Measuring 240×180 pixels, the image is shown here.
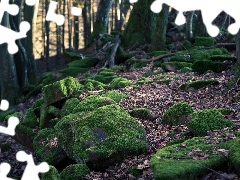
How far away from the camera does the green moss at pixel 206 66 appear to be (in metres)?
8.41

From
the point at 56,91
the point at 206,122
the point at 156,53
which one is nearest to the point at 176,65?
the point at 156,53

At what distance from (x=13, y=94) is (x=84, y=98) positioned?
242 inches

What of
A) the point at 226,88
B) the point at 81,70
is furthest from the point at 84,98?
the point at 81,70

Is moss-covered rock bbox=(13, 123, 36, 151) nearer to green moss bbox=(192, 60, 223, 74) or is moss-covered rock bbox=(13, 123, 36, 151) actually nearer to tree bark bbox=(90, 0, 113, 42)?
green moss bbox=(192, 60, 223, 74)

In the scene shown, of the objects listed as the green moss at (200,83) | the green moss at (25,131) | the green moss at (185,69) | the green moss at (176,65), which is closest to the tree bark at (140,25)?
the green moss at (176,65)

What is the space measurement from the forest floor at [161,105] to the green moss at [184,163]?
0.36 feet

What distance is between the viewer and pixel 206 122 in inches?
203

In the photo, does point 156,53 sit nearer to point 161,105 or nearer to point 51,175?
point 161,105

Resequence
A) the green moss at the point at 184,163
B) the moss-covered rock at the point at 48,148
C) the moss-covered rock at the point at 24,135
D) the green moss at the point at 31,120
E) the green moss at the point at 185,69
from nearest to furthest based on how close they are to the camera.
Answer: the green moss at the point at 184,163
the moss-covered rock at the point at 48,148
the moss-covered rock at the point at 24,135
the green moss at the point at 31,120
the green moss at the point at 185,69

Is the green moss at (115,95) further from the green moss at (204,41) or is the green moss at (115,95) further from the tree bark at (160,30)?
the green moss at (204,41)

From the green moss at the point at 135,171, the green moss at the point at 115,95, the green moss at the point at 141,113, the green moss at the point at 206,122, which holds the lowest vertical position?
the green moss at the point at 135,171

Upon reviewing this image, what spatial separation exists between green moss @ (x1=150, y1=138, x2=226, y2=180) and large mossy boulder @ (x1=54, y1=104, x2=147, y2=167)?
0.87 meters

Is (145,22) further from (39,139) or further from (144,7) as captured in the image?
(39,139)

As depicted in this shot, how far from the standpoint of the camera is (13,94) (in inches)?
512
